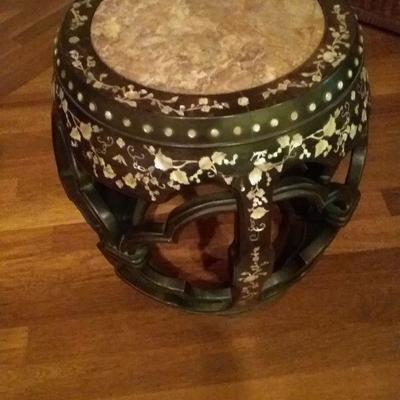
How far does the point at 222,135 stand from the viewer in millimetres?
625

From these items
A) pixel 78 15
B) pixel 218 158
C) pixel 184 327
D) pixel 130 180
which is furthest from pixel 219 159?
pixel 184 327

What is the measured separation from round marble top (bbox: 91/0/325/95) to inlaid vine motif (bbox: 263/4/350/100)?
0.01 m

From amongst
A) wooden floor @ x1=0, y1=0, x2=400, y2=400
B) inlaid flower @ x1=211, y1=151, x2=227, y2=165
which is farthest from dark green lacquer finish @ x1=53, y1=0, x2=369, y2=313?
wooden floor @ x1=0, y1=0, x2=400, y2=400

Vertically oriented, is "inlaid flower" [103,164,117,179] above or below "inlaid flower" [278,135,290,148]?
below

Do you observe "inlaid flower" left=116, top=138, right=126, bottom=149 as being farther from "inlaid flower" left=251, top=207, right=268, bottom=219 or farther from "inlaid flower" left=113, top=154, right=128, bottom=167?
"inlaid flower" left=251, top=207, right=268, bottom=219

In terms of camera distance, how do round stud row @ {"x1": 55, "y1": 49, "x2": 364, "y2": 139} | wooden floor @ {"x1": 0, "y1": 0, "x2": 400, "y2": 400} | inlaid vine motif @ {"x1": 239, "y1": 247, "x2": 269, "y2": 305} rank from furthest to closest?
wooden floor @ {"x1": 0, "y1": 0, "x2": 400, "y2": 400} → inlaid vine motif @ {"x1": 239, "y1": 247, "x2": 269, "y2": 305} → round stud row @ {"x1": 55, "y1": 49, "x2": 364, "y2": 139}

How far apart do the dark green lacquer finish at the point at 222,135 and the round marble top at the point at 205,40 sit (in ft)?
0.05

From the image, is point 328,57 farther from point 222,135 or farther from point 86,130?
point 86,130

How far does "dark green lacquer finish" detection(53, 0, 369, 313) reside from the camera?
632 millimetres

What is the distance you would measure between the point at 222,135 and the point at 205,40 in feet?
0.50

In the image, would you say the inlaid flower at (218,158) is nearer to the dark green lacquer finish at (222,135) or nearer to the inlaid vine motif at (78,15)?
the dark green lacquer finish at (222,135)

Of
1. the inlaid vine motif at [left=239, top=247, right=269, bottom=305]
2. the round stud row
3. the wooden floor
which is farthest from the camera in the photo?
the wooden floor

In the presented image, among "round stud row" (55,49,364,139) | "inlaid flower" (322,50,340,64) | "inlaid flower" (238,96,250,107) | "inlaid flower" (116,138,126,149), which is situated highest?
"inlaid flower" (322,50,340,64)

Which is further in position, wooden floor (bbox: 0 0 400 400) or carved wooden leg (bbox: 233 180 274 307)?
wooden floor (bbox: 0 0 400 400)
